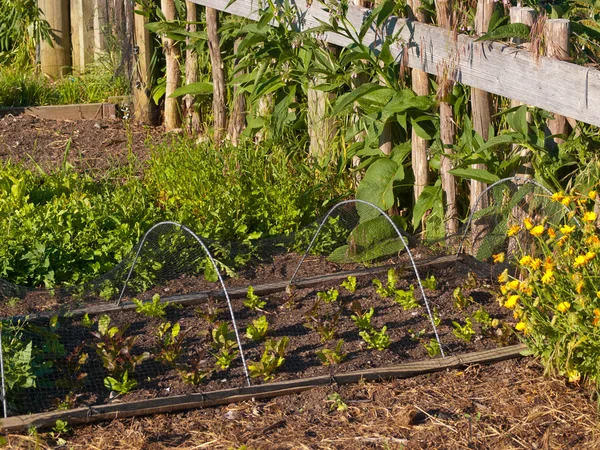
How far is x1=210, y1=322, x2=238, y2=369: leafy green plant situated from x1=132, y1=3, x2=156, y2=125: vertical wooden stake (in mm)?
3702

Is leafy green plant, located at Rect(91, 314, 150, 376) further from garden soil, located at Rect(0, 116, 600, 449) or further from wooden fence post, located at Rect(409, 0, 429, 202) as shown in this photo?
wooden fence post, located at Rect(409, 0, 429, 202)

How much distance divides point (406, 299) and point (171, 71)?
3.47 m

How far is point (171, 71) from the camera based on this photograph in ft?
23.7

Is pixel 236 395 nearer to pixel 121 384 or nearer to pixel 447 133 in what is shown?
pixel 121 384

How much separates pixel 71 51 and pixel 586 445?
6.44 meters

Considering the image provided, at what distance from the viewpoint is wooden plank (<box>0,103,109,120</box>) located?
24.7 feet

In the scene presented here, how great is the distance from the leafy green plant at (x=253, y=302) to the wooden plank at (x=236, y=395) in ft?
2.62

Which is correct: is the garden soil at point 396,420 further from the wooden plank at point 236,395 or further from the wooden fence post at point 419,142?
the wooden fence post at point 419,142

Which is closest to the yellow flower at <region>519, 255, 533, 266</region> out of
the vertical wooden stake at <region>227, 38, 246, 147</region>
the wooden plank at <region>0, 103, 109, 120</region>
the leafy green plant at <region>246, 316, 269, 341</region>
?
the leafy green plant at <region>246, 316, 269, 341</region>

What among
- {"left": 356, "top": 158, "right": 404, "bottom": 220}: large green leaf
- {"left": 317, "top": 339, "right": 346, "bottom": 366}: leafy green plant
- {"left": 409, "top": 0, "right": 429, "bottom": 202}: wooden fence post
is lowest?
{"left": 317, "top": 339, "right": 346, "bottom": 366}: leafy green plant

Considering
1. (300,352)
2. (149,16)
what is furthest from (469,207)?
(149,16)

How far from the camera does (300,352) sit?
413 cm

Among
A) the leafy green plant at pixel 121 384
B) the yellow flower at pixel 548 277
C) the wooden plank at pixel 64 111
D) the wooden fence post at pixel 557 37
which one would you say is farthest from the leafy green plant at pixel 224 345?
the wooden plank at pixel 64 111

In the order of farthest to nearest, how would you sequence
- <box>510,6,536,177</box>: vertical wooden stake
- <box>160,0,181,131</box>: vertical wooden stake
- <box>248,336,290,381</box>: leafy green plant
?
1. <box>160,0,181,131</box>: vertical wooden stake
2. <box>510,6,536,177</box>: vertical wooden stake
3. <box>248,336,290,381</box>: leafy green plant
